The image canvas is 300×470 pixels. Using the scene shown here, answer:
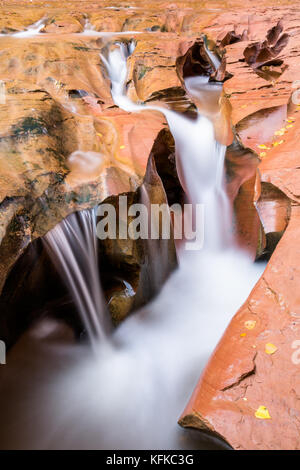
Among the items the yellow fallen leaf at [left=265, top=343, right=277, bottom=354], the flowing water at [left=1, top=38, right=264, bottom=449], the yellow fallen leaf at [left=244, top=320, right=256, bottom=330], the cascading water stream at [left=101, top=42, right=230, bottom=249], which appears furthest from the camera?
the cascading water stream at [left=101, top=42, right=230, bottom=249]

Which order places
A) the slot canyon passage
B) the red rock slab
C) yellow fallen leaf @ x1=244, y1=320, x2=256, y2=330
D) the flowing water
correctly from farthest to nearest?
the flowing water, yellow fallen leaf @ x1=244, y1=320, x2=256, y2=330, the slot canyon passage, the red rock slab

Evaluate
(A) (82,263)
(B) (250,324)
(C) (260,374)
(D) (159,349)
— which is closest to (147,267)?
(A) (82,263)

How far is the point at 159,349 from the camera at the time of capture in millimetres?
3982

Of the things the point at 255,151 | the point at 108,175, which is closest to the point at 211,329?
the point at 108,175

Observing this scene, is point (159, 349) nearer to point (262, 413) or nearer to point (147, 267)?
point (147, 267)

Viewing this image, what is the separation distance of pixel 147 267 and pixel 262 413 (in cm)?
254

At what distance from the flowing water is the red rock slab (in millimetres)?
494

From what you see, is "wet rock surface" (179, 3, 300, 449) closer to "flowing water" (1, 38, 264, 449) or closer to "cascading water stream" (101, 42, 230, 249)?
"flowing water" (1, 38, 264, 449)

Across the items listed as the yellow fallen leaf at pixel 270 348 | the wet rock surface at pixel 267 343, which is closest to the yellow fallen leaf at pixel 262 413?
the wet rock surface at pixel 267 343

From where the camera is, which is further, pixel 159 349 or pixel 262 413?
pixel 159 349

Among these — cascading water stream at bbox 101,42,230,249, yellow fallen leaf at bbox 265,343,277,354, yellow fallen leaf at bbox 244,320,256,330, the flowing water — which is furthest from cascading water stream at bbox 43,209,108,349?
cascading water stream at bbox 101,42,230,249

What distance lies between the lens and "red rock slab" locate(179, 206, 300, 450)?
2.02 meters

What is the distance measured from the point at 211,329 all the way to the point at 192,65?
8332mm

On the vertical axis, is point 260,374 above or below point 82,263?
above
